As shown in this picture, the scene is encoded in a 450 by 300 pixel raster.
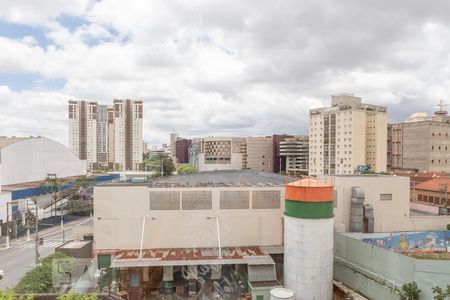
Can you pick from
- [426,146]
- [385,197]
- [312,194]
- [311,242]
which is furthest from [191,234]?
[426,146]

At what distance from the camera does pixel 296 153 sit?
16350 cm

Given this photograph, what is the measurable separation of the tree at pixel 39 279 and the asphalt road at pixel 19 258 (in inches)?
412

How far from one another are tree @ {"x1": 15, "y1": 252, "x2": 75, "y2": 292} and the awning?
6.30 metres

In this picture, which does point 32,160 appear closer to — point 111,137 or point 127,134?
point 127,134

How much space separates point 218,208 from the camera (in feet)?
118

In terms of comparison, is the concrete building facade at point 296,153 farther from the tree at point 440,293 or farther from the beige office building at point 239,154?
the tree at point 440,293

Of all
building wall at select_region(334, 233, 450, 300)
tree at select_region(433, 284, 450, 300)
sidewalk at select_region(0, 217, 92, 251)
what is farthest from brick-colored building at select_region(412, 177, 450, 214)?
sidewalk at select_region(0, 217, 92, 251)

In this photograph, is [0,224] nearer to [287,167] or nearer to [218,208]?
[218,208]

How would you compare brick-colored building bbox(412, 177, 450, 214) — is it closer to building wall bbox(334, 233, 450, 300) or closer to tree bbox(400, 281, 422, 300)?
building wall bbox(334, 233, 450, 300)

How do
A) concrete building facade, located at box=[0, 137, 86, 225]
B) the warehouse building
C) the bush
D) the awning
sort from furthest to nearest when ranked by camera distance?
concrete building facade, located at box=[0, 137, 86, 225]
the warehouse building
the awning
the bush

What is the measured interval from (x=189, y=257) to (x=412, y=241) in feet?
77.9

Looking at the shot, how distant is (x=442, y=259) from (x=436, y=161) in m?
102

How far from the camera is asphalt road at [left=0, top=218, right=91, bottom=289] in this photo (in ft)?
138

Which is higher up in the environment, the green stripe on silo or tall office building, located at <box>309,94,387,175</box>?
tall office building, located at <box>309,94,387,175</box>
